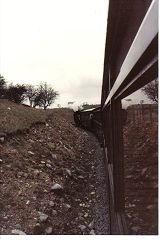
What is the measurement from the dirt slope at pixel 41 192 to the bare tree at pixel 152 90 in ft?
8.09

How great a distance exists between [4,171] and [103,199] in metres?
1.80

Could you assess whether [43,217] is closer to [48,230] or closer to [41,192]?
[48,230]

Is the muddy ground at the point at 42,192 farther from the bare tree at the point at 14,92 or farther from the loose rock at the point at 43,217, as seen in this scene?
the bare tree at the point at 14,92

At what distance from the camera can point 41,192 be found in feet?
13.3

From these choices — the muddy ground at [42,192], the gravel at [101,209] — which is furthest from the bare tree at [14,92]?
the gravel at [101,209]

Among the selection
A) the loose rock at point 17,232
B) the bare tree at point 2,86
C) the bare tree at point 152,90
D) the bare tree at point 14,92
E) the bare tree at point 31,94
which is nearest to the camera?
the bare tree at point 152,90

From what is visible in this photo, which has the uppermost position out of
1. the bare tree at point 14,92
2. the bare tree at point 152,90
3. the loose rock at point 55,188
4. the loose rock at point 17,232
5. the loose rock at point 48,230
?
the bare tree at point 14,92

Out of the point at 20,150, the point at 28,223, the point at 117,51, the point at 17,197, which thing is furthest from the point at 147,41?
the point at 20,150

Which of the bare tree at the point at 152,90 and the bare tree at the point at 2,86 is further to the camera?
the bare tree at the point at 2,86

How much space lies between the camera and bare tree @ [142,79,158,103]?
3.38 feet

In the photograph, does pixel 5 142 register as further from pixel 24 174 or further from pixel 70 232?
pixel 70 232

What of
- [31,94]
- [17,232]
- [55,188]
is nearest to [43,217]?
[17,232]

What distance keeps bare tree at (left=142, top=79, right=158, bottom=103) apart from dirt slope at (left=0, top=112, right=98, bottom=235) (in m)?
2.47

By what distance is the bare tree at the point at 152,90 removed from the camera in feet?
3.38
